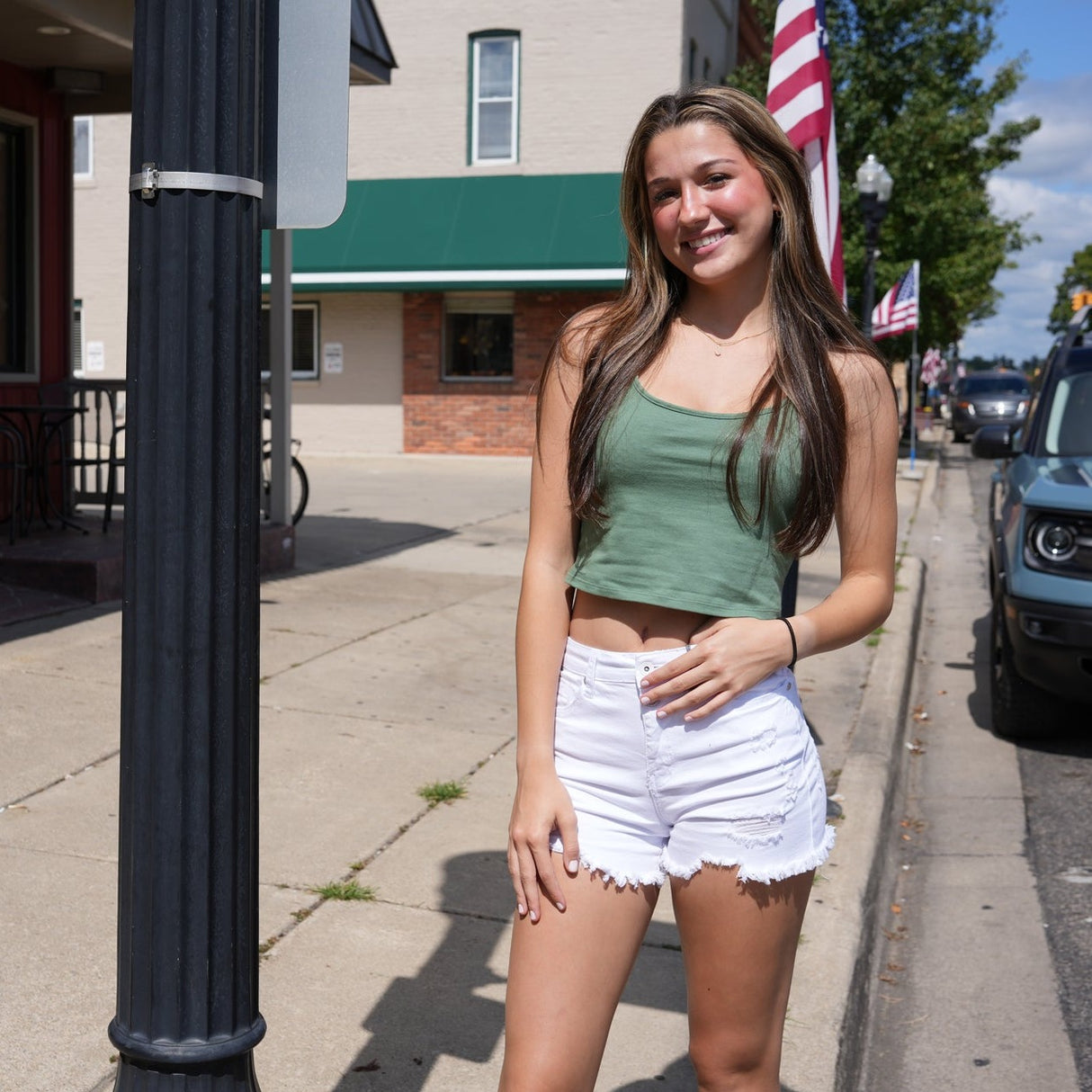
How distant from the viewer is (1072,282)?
119938mm

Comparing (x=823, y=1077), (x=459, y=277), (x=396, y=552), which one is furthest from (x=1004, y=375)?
(x=823, y=1077)

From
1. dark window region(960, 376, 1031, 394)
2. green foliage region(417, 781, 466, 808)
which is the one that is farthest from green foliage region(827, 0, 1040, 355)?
green foliage region(417, 781, 466, 808)

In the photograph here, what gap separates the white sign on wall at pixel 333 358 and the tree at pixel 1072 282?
93137 mm

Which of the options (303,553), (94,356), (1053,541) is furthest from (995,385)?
(1053,541)

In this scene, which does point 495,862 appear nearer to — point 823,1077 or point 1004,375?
point 823,1077

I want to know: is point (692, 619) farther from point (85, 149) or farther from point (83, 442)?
point (85, 149)

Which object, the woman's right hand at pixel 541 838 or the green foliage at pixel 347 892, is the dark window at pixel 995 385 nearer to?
the green foliage at pixel 347 892

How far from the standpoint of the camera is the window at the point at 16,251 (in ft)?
32.4

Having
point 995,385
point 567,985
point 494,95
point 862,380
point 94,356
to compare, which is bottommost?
point 567,985

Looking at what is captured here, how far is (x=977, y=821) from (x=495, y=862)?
2.26 meters

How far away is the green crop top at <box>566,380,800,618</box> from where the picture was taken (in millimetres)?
2094

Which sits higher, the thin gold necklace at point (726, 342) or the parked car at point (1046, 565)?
the thin gold necklace at point (726, 342)

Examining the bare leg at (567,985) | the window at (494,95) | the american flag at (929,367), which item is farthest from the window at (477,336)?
the bare leg at (567,985)

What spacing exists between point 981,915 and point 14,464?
6.45m
